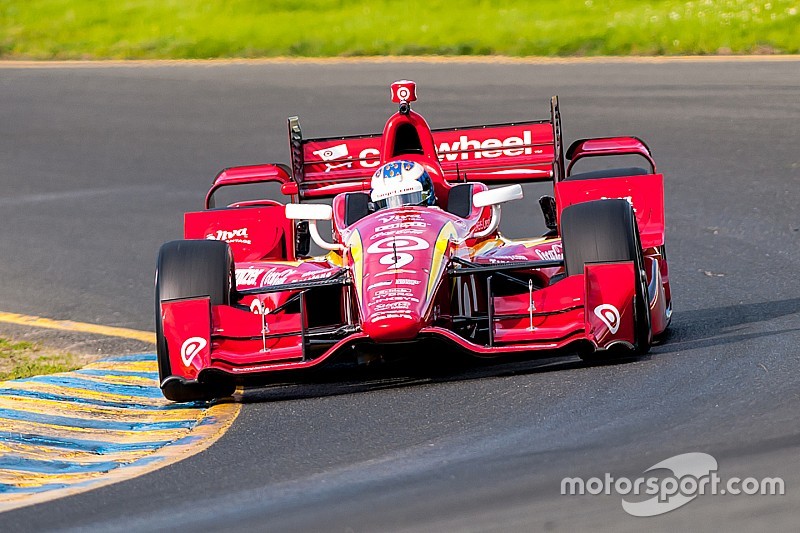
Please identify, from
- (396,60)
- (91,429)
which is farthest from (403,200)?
(396,60)

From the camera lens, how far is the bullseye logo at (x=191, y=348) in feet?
27.1

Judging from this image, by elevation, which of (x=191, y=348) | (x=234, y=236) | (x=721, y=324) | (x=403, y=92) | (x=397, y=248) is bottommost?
(x=721, y=324)

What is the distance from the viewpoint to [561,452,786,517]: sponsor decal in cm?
530

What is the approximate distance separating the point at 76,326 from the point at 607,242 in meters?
4.76

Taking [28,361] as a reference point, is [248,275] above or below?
above

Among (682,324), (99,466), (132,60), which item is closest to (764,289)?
(682,324)

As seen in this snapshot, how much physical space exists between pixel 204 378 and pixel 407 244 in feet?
4.27

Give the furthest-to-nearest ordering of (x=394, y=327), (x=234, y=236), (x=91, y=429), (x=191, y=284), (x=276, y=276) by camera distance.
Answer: (x=234, y=236)
(x=276, y=276)
(x=191, y=284)
(x=91, y=429)
(x=394, y=327)

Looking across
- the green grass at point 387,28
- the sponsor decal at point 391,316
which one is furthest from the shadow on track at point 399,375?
the green grass at point 387,28

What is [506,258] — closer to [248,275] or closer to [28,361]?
[248,275]

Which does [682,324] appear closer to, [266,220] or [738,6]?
[266,220]

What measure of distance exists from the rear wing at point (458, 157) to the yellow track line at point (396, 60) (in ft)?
36.3

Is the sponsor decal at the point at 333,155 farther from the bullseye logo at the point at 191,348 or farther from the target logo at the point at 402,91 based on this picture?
the bullseye logo at the point at 191,348

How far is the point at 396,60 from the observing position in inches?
954
